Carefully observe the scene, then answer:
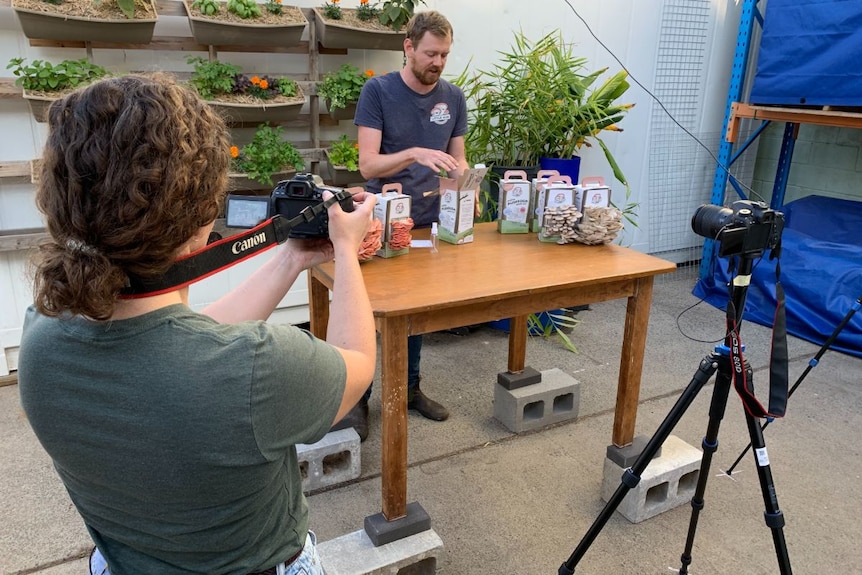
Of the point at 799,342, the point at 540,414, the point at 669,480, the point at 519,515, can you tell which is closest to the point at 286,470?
the point at 519,515

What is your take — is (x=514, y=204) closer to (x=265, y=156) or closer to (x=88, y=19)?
(x=265, y=156)

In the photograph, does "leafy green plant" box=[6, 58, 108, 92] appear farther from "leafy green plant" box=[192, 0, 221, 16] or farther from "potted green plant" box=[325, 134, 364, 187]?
"potted green plant" box=[325, 134, 364, 187]

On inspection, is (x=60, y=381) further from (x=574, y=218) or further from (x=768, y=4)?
(x=768, y=4)

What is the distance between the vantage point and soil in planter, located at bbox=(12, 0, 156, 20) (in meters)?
2.60

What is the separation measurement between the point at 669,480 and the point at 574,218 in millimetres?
965

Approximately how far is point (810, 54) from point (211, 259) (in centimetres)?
409

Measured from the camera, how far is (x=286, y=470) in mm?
1009

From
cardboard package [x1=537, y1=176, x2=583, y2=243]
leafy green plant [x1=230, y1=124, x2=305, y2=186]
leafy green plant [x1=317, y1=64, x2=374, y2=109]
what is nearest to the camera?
cardboard package [x1=537, y1=176, x2=583, y2=243]

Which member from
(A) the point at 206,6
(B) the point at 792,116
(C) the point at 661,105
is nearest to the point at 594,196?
(A) the point at 206,6

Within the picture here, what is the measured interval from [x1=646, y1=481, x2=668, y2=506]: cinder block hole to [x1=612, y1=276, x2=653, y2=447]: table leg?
0.19m

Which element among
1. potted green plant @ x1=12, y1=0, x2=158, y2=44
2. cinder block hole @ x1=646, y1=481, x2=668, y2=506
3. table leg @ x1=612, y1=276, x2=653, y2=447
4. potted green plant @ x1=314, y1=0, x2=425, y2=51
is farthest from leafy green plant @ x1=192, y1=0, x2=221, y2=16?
cinder block hole @ x1=646, y1=481, x2=668, y2=506

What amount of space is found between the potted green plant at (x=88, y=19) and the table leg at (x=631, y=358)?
2304 mm

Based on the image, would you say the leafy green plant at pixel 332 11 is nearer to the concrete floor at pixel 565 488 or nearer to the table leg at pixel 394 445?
the concrete floor at pixel 565 488

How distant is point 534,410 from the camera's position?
2869mm
